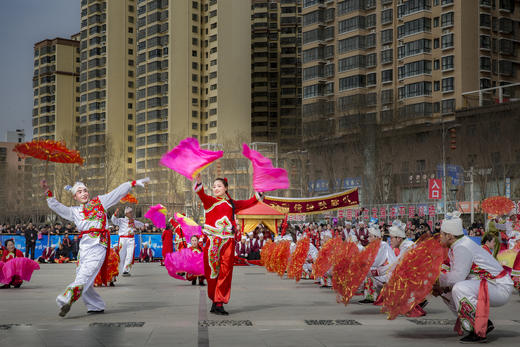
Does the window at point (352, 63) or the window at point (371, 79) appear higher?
the window at point (352, 63)

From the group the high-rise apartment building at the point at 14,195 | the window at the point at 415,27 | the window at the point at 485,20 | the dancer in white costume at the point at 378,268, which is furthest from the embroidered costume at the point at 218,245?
the high-rise apartment building at the point at 14,195

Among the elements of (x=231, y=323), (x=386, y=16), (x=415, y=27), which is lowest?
(x=231, y=323)

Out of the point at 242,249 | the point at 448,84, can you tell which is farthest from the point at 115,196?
the point at 448,84

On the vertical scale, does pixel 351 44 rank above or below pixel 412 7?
below

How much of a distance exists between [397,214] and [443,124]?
607 inches

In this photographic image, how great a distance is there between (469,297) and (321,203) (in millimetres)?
29614

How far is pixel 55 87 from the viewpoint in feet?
411

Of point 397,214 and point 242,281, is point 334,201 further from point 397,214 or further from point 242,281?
point 242,281

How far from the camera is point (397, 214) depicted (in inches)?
1501

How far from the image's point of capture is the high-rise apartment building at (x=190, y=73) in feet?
311

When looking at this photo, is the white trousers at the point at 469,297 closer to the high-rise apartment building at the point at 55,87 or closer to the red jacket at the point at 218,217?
the red jacket at the point at 218,217

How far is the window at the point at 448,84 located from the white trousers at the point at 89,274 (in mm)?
50838

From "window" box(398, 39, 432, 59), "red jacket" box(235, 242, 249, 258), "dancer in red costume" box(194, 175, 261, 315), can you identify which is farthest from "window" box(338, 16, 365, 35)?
"dancer in red costume" box(194, 175, 261, 315)

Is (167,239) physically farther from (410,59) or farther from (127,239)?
(410,59)
